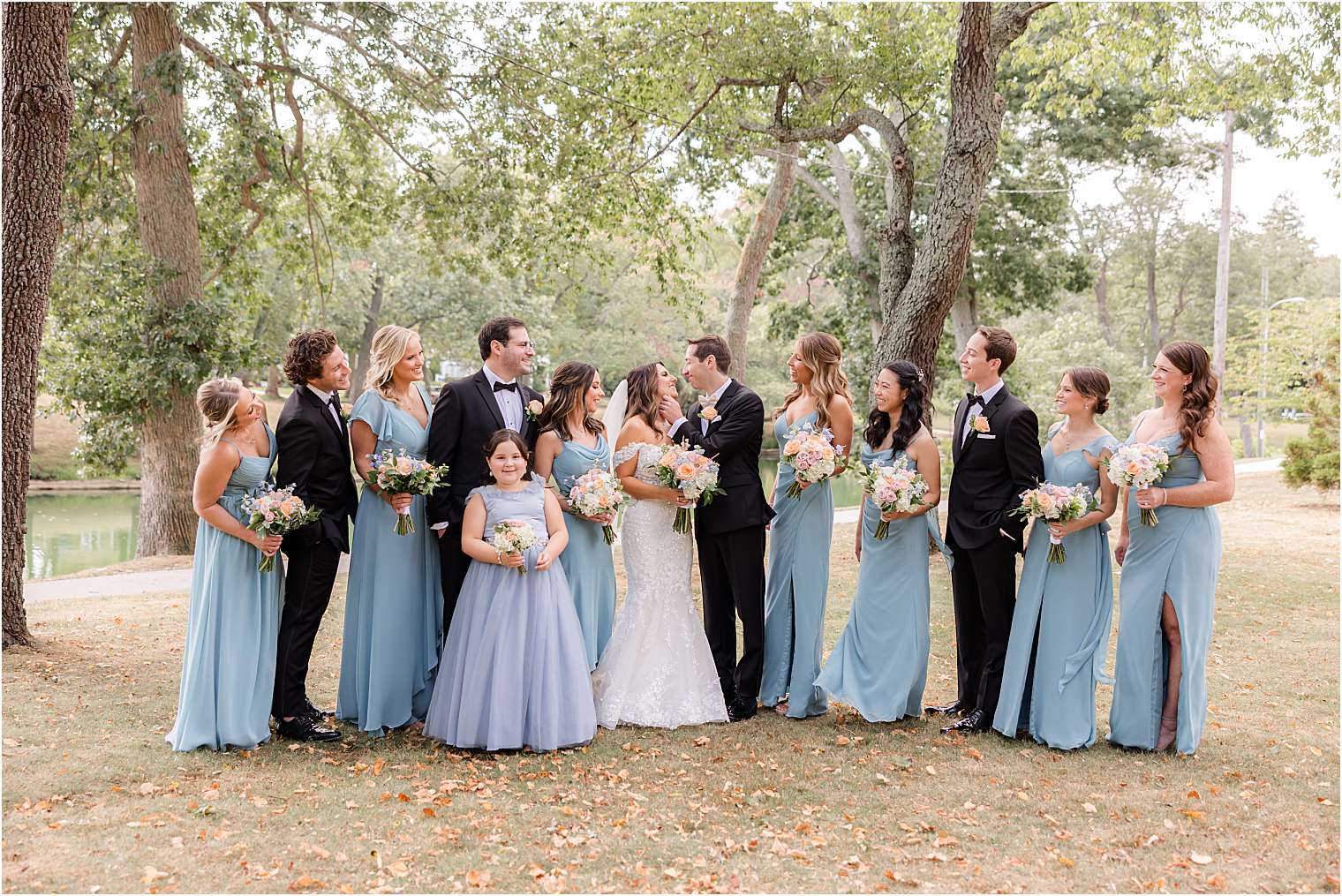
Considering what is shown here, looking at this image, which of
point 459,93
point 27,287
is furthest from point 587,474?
point 459,93

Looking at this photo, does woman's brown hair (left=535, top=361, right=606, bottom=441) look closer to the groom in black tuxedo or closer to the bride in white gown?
the bride in white gown

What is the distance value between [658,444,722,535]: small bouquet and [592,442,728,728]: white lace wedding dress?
6.8 inches

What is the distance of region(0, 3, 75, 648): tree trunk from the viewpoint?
7113 mm

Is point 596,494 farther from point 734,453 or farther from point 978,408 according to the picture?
point 978,408

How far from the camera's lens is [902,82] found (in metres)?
12.1

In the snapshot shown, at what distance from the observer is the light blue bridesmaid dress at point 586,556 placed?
6215mm

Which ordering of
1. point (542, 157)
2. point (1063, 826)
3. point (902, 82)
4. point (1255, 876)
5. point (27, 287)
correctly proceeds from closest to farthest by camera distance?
point (1255, 876) < point (1063, 826) < point (27, 287) < point (902, 82) < point (542, 157)

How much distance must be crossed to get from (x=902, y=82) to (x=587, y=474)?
8301 mm

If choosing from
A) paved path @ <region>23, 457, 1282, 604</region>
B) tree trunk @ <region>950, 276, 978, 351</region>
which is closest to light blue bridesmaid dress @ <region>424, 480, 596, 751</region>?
paved path @ <region>23, 457, 1282, 604</region>

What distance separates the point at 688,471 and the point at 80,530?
66.2ft

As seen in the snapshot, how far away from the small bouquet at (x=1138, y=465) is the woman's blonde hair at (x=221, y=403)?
4.81 meters

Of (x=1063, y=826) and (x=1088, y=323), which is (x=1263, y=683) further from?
(x=1088, y=323)

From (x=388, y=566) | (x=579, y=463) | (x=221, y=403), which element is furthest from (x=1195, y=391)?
(x=221, y=403)

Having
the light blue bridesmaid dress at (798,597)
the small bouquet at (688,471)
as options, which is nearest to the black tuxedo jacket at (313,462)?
the small bouquet at (688,471)
